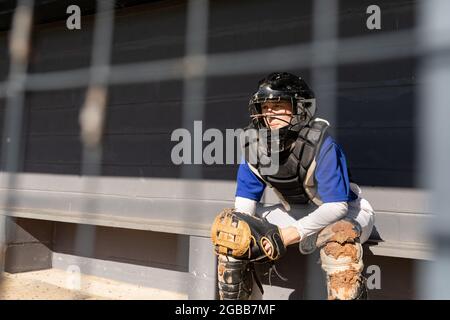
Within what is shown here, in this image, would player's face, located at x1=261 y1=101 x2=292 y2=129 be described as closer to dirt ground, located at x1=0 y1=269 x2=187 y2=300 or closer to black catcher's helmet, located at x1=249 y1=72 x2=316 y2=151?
black catcher's helmet, located at x1=249 y1=72 x2=316 y2=151

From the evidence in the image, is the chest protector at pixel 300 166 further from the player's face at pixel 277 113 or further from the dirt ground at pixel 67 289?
the dirt ground at pixel 67 289

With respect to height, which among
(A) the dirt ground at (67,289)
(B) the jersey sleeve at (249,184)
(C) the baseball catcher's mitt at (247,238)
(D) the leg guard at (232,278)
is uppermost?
(B) the jersey sleeve at (249,184)

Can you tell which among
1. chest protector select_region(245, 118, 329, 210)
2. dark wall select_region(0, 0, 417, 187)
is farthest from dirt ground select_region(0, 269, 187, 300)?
chest protector select_region(245, 118, 329, 210)

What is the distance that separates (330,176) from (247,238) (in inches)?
19.7

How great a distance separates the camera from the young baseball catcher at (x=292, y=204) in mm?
1839

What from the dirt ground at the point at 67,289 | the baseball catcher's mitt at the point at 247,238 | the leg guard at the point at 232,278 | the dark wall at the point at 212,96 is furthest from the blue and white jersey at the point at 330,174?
the dirt ground at the point at 67,289

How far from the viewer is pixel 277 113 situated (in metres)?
2.06

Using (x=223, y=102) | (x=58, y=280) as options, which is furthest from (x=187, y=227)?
(x=58, y=280)

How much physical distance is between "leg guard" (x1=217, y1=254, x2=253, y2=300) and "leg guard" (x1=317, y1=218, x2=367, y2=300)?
0.41 meters

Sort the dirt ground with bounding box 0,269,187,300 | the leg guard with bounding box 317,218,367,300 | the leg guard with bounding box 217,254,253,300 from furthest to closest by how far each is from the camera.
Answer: the dirt ground with bounding box 0,269,187,300
the leg guard with bounding box 217,254,253,300
the leg guard with bounding box 317,218,367,300

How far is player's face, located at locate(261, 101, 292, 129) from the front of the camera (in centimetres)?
205

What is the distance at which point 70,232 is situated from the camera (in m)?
3.84

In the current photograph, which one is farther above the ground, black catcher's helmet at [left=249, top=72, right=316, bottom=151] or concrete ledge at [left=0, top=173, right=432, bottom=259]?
black catcher's helmet at [left=249, top=72, right=316, bottom=151]

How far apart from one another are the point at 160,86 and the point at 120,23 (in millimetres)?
793
